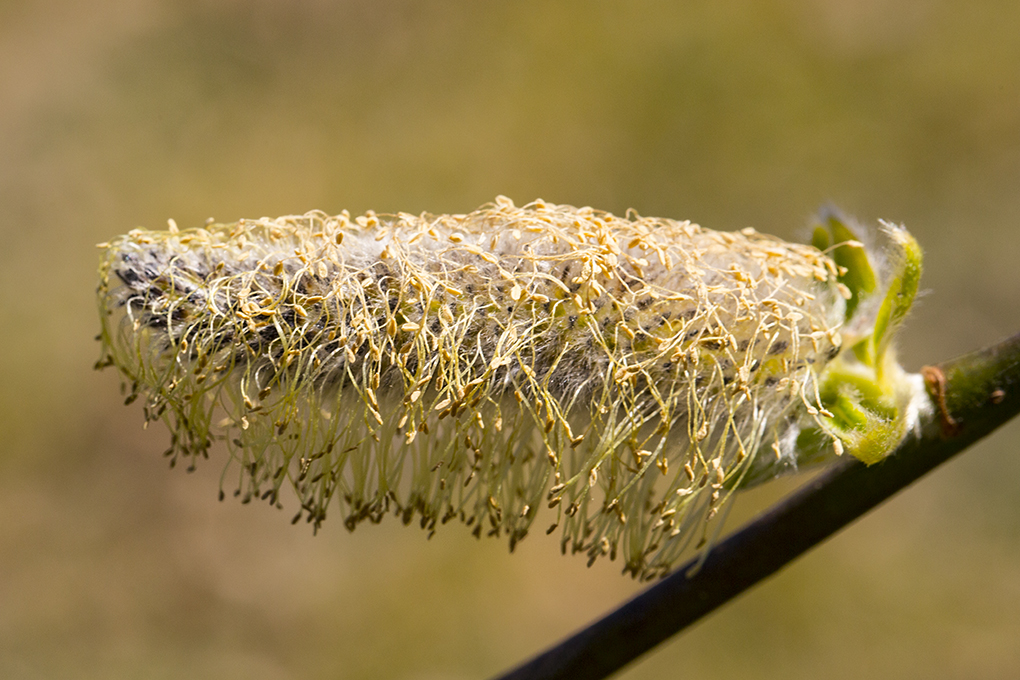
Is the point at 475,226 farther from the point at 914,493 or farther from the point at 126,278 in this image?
the point at 914,493

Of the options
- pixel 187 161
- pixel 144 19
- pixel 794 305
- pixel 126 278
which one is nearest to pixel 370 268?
pixel 126 278

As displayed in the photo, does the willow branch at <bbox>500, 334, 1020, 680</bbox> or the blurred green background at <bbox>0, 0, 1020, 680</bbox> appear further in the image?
the blurred green background at <bbox>0, 0, 1020, 680</bbox>

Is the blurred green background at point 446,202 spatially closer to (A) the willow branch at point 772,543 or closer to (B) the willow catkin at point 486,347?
(A) the willow branch at point 772,543

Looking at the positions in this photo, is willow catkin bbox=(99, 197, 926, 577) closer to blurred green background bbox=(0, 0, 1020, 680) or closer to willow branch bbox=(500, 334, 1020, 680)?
willow branch bbox=(500, 334, 1020, 680)

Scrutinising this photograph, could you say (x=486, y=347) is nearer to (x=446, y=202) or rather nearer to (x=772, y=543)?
(x=772, y=543)

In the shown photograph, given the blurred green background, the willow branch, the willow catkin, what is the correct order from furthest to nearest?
the blurred green background, the willow branch, the willow catkin

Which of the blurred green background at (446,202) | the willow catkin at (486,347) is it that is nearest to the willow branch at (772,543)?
the willow catkin at (486,347)

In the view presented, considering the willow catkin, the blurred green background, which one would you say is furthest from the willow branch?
the blurred green background
